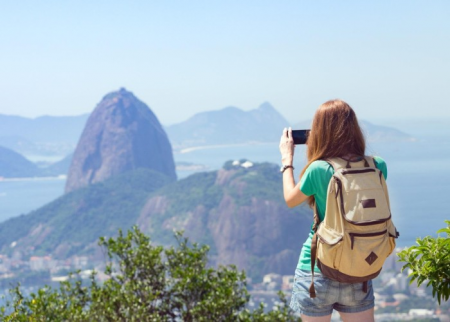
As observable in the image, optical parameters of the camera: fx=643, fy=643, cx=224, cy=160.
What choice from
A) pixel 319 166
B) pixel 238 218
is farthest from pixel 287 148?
pixel 238 218

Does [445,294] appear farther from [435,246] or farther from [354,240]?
[354,240]

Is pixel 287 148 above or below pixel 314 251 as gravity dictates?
above

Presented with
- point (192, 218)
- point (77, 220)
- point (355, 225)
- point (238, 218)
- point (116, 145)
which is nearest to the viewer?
point (355, 225)

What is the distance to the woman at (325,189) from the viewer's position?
2.24 m

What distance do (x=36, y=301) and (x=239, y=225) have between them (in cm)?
10595

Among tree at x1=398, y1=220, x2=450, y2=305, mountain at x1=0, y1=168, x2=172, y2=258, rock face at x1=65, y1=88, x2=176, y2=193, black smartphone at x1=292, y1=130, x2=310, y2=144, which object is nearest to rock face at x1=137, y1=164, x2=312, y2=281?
mountain at x1=0, y1=168, x2=172, y2=258

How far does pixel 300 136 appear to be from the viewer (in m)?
2.48

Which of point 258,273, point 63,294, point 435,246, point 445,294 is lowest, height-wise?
point 258,273

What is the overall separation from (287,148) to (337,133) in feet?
0.79

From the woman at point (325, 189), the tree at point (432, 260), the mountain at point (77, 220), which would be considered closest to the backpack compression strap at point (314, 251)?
the woman at point (325, 189)

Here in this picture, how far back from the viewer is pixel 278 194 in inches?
4557

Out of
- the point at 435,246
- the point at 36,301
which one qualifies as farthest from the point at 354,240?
the point at 36,301

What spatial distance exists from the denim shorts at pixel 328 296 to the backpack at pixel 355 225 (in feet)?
0.26

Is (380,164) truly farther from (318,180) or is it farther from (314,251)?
(314,251)
